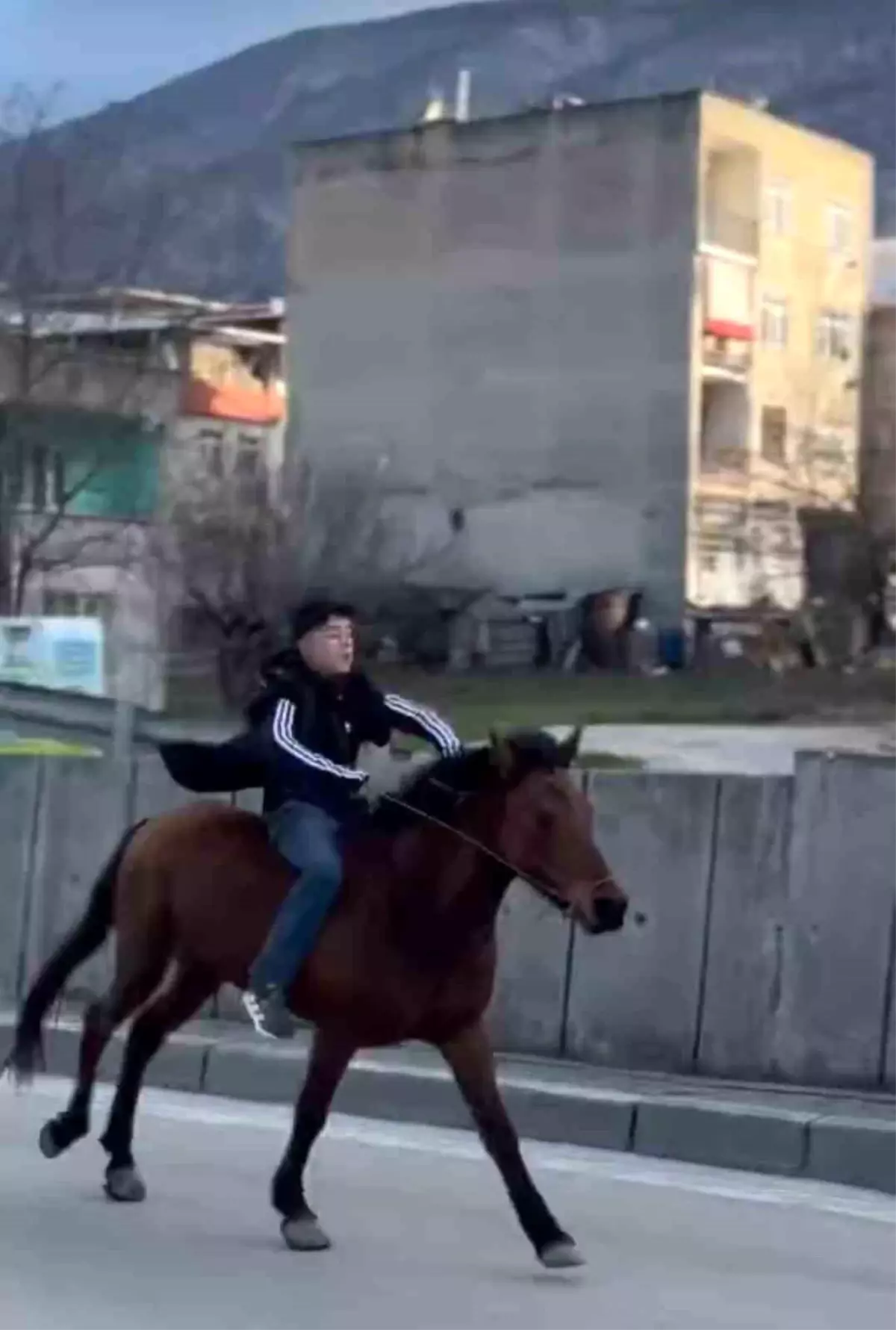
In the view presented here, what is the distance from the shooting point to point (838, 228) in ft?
213

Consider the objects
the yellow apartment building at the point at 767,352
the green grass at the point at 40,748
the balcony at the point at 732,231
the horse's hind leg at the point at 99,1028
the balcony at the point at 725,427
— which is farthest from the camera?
the balcony at the point at 725,427

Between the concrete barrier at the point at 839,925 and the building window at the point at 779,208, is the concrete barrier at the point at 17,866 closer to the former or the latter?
the concrete barrier at the point at 839,925

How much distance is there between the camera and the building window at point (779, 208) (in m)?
61.0

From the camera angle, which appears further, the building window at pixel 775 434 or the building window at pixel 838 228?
the building window at pixel 838 228

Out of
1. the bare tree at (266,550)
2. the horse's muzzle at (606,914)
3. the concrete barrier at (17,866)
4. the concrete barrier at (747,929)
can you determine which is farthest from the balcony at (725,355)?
the horse's muzzle at (606,914)

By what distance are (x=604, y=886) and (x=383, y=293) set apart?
54.9 metres

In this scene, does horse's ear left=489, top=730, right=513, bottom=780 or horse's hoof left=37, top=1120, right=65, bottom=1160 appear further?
horse's hoof left=37, top=1120, right=65, bottom=1160

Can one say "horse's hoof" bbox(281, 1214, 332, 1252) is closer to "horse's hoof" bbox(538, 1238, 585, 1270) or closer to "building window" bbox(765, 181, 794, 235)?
"horse's hoof" bbox(538, 1238, 585, 1270)

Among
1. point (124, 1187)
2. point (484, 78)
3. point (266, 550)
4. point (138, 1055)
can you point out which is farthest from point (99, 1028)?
point (484, 78)

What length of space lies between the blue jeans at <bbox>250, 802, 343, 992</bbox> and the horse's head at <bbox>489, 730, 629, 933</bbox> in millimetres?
646

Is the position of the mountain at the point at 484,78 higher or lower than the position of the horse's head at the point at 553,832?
higher

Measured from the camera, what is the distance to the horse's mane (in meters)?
7.36

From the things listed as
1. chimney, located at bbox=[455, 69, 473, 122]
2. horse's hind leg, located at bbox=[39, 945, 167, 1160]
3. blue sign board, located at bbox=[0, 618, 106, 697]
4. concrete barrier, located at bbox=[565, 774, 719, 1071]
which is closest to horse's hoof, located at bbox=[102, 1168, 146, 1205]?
horse's hind leg, located at bbox=[39, 945, 167, 1160]

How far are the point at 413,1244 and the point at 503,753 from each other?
1.63m
